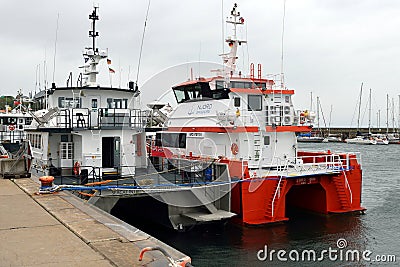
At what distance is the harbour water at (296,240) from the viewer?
15.1 metres

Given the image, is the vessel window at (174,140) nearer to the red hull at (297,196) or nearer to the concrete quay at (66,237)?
the red hull at (297,196)

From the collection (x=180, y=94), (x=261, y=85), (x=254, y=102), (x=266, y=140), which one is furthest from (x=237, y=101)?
(x=180, y=94)

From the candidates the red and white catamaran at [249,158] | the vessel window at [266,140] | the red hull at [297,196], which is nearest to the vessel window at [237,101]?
the red and white catamaran at [249,158]

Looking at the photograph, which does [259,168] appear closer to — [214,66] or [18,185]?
[214,66]

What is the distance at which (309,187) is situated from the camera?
21625 mm

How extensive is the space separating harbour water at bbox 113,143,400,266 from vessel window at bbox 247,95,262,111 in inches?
227

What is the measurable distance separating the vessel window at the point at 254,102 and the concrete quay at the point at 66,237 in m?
11.7

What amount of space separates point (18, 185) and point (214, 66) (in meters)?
12.2

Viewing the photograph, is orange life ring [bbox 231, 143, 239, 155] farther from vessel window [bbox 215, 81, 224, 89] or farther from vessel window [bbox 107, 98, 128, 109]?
vessel window [bbox 107, 98, 128, 109]

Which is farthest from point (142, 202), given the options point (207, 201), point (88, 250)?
point (88, 250)

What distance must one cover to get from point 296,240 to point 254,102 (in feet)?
24.3

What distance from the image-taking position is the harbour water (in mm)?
15078

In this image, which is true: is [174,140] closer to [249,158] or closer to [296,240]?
[249,158]

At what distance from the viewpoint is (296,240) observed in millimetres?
17156
